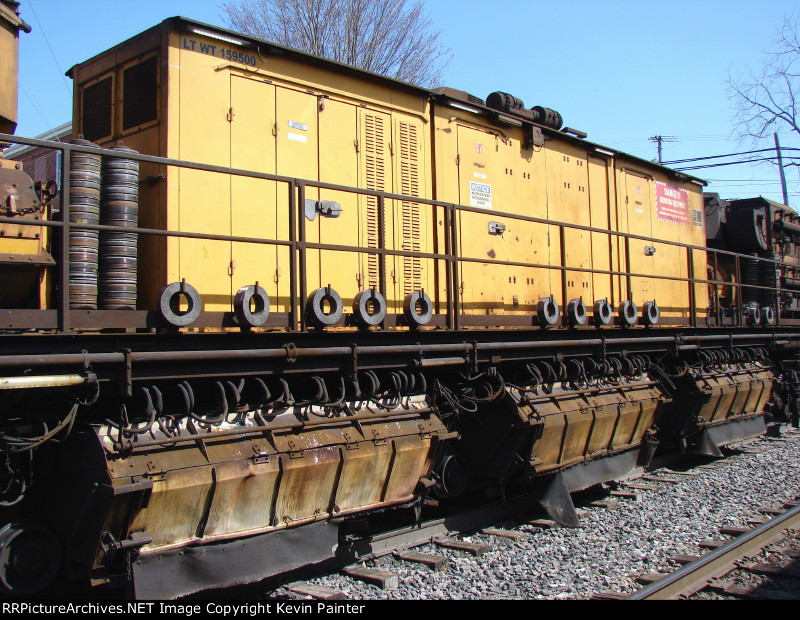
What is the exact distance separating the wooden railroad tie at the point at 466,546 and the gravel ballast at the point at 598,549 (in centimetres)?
6

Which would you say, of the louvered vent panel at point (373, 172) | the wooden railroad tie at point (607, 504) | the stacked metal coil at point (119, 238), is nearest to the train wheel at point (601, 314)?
the wooden railroad tie at point (607, 504)

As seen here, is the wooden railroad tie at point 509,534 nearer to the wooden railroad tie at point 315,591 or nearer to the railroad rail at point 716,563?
the railroad rail at point 716,563

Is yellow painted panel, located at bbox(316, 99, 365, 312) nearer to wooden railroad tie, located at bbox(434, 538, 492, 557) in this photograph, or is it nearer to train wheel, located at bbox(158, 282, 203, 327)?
train wheel, located at bbox(158, 282, 203, 327)

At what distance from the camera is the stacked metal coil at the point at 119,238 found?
5395mm

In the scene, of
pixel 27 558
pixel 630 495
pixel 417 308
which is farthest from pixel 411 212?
pixel 27 558

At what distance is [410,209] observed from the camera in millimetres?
8070

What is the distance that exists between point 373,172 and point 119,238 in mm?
3030

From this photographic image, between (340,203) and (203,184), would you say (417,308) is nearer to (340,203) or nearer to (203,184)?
(340,203)

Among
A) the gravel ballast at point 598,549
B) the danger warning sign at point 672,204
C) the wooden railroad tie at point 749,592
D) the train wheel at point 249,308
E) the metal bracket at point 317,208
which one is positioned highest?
the danger warning sign at point 672,204

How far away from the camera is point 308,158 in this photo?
7152 mm

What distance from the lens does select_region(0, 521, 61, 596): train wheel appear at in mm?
4688

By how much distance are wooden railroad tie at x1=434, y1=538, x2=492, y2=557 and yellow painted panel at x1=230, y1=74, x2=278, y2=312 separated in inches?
108

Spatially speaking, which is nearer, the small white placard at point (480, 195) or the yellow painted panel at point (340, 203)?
the yellow painted panel at point (340, 203)

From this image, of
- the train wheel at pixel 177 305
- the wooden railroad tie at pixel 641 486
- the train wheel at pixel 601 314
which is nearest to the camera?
Answer: the train wheel at pixel 177 305
